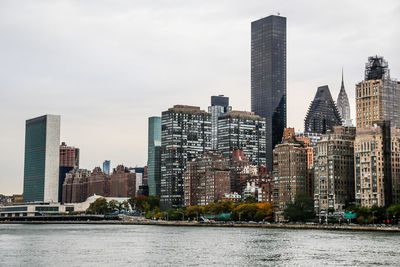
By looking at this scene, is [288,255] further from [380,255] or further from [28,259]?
[28,259]

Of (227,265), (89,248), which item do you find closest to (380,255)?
(227,265)

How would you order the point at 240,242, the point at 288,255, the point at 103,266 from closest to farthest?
the point at 103,266, the point at 288,255, the point at 240,242

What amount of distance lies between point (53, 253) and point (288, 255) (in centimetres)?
4712

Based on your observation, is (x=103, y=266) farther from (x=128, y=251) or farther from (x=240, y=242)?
(x=240, y=242)

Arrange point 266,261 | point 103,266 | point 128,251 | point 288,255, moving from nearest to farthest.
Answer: point 103,266, point 266,261, point 288,255, point 128,251

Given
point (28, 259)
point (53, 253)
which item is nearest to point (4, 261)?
point (28, 259)

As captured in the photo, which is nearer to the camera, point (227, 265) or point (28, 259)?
point (227, 265)

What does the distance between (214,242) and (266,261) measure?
4880 centimetres

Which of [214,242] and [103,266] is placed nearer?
[103,266]

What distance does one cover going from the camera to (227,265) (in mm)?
116062

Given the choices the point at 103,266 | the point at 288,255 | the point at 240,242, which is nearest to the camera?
the point at 103,266

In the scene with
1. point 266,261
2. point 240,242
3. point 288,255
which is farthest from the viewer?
point 240,242

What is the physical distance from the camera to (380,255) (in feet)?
427

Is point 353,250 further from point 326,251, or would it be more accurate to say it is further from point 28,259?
point 28,259
